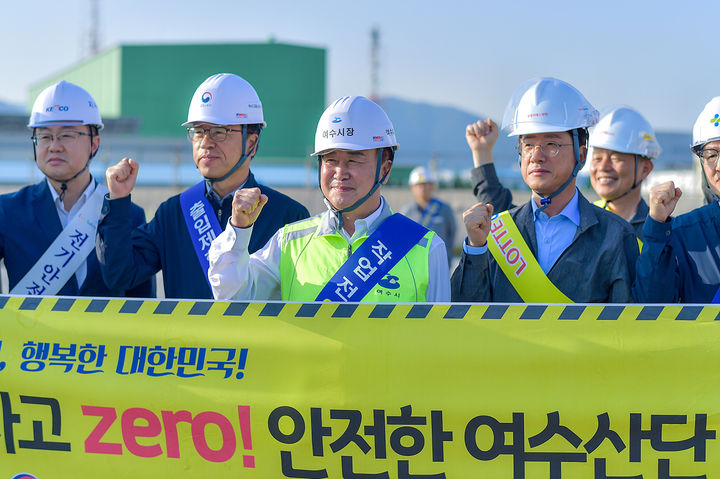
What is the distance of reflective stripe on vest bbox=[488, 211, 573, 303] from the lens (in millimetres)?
4270

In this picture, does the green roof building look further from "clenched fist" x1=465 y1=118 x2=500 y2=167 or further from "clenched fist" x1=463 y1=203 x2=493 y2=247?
"clenched fist" x1=463 y1=203 x2=493 y2=247

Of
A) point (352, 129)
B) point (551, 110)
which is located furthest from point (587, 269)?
point (352, 129)

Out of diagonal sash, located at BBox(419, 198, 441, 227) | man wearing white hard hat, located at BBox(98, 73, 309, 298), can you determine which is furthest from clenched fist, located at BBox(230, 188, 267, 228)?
diagonal sash, located at BBox(419, 198, 441, 227)

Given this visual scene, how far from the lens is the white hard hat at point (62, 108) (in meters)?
5.31

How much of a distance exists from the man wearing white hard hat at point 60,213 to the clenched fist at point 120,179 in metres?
0.59

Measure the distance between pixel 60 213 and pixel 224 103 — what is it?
1347 mm

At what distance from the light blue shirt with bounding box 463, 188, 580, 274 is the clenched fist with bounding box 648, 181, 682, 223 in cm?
49

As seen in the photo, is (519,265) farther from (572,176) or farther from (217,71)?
(217,71)

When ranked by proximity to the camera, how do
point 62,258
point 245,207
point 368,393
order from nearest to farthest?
1. point 368,393
2. point 245,207
3. point 62,258

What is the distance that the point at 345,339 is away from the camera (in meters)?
3.75

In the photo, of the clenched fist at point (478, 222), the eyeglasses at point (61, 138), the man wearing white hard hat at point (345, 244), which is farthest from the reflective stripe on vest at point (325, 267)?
the eyeglasses at point (61, 138)

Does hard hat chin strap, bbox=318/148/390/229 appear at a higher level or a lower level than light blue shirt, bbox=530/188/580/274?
higher

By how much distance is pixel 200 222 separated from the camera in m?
4.78

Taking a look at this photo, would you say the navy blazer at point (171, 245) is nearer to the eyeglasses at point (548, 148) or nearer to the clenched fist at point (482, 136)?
the clenched fist at point (482, 136)
